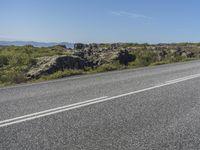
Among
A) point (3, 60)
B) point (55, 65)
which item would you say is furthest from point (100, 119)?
point (3, 60)

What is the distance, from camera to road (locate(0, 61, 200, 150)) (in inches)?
208

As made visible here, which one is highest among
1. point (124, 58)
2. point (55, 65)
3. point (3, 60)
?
point (55, 65)

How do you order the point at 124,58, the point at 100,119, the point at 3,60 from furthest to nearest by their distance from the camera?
the point at 124,58 → the point at 3,60 → the point at 100,119

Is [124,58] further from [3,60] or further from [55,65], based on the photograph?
[55,65]

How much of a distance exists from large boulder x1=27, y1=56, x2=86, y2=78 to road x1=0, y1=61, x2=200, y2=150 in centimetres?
762

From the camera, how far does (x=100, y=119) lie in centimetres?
675

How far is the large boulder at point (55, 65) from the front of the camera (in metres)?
18.4

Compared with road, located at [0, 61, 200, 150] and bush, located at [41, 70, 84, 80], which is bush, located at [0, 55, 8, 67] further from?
road, located at [0, 61, 200, 150]

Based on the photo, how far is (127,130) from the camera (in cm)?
596

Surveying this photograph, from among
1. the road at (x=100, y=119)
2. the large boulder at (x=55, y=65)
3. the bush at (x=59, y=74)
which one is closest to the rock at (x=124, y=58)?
the large boulder at (x=55, y=65)

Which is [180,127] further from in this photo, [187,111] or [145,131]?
[187,111]

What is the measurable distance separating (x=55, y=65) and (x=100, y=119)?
13656 mm

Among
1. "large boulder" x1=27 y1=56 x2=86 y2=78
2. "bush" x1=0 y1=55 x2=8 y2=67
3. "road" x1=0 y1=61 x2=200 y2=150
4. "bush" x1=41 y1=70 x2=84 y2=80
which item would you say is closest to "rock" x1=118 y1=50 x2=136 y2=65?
"large boulder" x1=27 y1=56 x2=86 y2=78

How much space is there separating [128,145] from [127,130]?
80 cm
